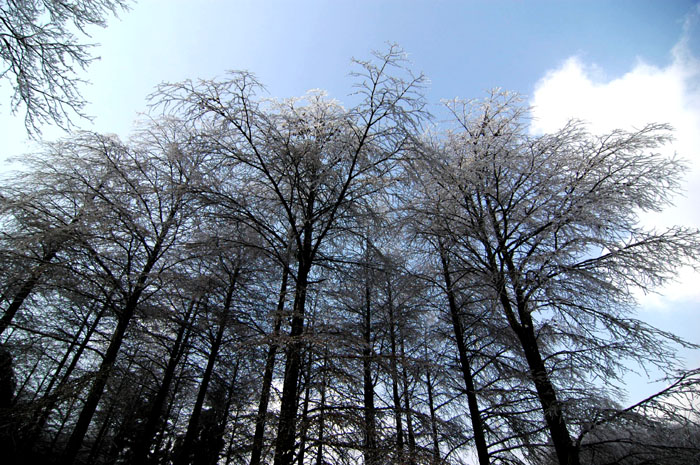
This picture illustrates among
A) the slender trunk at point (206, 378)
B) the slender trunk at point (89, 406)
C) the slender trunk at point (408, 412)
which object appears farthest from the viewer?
the slender trunk at point (206, 378)

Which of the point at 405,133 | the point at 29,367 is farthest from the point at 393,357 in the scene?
the point at 29,367

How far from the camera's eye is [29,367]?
11.6 metres

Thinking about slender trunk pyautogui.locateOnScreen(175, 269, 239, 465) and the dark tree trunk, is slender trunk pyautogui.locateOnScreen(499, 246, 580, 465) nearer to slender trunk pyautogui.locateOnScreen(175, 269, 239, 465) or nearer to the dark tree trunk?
the dark tree trunk

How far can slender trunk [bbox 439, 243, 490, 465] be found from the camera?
19.7ft

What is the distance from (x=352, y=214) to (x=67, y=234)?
496 centimetres

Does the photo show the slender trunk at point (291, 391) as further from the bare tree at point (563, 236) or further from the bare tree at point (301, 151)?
the bare tree at point (563, 236)

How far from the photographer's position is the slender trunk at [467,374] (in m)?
5.99

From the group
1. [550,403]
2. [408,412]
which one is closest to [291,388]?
[408,412]

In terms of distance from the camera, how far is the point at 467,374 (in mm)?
6926

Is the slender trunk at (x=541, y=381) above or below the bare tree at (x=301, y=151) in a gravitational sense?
below

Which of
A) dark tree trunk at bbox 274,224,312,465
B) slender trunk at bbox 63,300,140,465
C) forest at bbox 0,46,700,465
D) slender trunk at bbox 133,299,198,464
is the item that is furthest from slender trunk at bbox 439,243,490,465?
slender trunk at bbox 63,300,140,465

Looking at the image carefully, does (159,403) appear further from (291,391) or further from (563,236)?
(563,236)

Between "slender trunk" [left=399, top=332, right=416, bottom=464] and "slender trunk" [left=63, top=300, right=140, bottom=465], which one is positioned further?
"slender trunk" [left=63, top=300, right=140, bottom=465]

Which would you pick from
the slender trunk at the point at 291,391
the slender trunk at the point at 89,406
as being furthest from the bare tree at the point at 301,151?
the slender trunk at the point at 89,406
